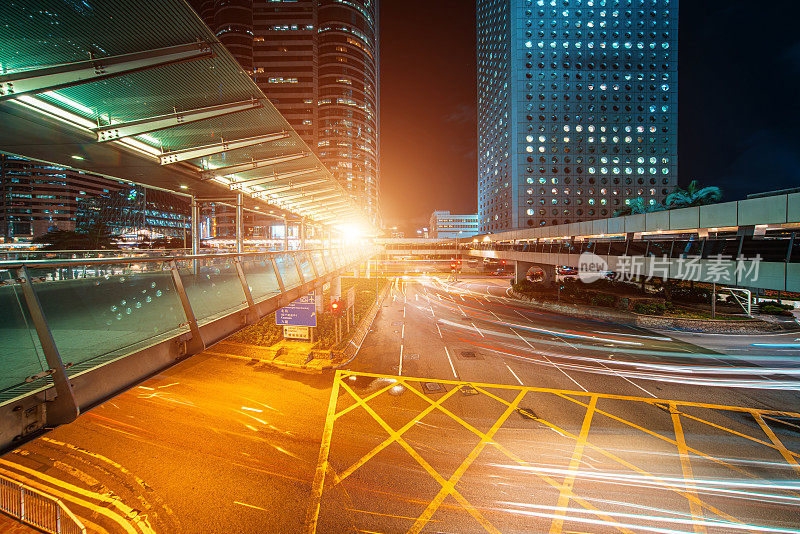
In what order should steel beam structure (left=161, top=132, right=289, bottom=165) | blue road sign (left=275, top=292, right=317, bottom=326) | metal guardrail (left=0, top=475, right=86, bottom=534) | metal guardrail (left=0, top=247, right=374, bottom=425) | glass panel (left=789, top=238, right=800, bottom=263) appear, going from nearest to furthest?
metal guardrail (left=0, top=247, right=374, bottom=425), metal guardrail (left=0, top=475, right=86, bottom=534), glass panel (left=789, top=238, right=800, bottom=263), steel beam structure (left=161, top=132, right=289, bottom=165), blue road sign (left=275, top=292, right=317, bottom=326)

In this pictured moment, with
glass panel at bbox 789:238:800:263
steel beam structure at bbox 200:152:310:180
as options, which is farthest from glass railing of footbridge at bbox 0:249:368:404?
glass panel at bbox 789:238:800:263

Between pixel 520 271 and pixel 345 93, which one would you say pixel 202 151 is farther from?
pixel 345 93

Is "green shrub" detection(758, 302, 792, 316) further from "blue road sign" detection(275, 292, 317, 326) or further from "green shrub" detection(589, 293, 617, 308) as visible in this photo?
"blue road sign" detection(275, 292, 317, 326)

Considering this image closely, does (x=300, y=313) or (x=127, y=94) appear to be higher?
(x=127, y=94)

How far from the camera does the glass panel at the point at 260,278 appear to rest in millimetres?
7914

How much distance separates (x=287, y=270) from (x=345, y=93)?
83653mm

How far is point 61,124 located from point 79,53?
220cm

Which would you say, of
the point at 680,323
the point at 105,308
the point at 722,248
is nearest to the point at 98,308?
the point at 105,308

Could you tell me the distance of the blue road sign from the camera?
55.0 feet

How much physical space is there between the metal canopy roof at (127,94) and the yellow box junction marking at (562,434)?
1068cm

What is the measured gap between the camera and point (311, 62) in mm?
77250

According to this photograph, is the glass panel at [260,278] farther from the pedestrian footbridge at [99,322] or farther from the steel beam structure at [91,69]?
the steel beam structure at [91,69]

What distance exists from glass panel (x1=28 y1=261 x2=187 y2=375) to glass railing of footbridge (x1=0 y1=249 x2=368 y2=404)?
11mm

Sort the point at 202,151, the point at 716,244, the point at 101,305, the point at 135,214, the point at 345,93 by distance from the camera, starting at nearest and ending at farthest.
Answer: the point at 101,305 → the point at 202,151 → the point at 716,244 → the point at 135,214 → the point at 345,93
